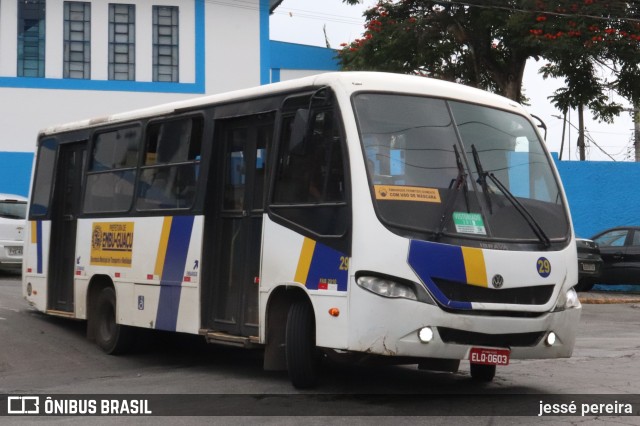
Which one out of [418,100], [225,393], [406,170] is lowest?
[225,393]

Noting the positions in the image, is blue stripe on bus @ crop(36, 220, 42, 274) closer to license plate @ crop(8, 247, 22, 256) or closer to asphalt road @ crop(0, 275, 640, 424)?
asphalt road @ crop(0, 275, 640, 424)

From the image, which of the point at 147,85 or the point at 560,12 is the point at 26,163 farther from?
the point at 560,12

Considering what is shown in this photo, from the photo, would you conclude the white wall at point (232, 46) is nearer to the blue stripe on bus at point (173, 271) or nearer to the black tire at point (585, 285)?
the black tire at point (585, 285)

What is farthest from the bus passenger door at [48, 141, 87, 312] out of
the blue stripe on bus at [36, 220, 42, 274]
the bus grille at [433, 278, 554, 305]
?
the bus grille at [433, 278, 554, 305]

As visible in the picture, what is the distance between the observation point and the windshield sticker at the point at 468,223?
8711 mm

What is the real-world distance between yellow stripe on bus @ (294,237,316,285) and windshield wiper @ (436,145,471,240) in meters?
1.13

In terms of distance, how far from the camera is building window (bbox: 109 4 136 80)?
33.2 m

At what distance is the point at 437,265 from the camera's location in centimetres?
841

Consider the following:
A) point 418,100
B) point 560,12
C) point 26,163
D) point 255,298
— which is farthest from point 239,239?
point 26,163

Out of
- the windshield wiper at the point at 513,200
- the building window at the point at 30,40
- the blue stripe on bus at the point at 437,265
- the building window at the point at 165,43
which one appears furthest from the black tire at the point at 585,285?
the building window at the point at 30,40

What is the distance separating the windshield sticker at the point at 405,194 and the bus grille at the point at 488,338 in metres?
1.08

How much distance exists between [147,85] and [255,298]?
80.2ft

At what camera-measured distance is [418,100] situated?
927 centimetres

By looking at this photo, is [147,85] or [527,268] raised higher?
[147,85]
